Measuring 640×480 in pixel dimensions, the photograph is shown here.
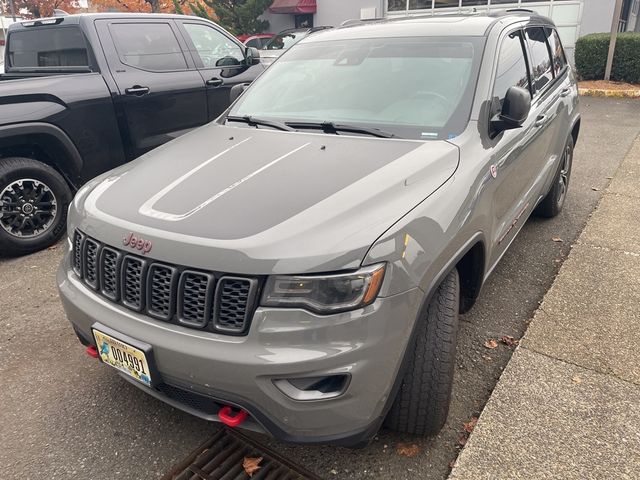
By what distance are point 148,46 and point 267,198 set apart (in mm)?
3873

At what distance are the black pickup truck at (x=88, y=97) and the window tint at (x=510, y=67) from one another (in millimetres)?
3333

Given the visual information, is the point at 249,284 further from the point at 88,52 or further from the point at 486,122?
the point at 88,52

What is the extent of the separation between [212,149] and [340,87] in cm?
89

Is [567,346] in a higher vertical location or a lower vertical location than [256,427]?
lower

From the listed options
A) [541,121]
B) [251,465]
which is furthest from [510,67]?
[251,465]

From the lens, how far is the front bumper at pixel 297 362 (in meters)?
1.78

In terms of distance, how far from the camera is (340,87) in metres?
3.11

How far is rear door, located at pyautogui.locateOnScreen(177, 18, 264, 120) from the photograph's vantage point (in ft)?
18.4

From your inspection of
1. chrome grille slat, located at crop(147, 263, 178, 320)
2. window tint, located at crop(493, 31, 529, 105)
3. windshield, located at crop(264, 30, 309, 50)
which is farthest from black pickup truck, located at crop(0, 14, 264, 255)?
windshield, located at crop(264, 30, 309, 50)

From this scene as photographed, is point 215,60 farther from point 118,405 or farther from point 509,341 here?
point 509,341

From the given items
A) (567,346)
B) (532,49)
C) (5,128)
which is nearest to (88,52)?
(5,128)

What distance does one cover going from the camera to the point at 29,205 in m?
4.37

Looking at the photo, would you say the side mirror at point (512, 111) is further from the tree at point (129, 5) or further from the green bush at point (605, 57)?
the tree at point (129, 5)

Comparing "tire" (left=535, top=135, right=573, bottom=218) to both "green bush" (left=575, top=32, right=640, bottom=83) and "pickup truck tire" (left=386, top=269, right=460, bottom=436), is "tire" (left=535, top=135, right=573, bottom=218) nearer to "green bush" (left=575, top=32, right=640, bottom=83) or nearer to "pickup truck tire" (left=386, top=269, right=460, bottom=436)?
"pickup truck tire" (left=386, top=269, right=460, bottom=436)
